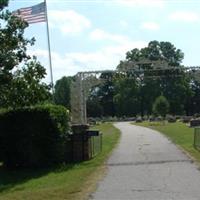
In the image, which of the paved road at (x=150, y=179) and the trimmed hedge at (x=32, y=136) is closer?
the paved road at (x=150, y=179)

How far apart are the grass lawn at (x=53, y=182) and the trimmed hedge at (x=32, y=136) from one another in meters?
0.54

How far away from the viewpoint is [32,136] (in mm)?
19391

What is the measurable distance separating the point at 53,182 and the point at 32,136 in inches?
172

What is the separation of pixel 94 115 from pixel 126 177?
126 metres

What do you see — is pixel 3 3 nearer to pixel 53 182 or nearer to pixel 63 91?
pixel 53 182

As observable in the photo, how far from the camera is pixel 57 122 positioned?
1962cm

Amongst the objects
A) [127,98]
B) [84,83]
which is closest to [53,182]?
[84,83]

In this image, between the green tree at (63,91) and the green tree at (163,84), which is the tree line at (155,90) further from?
the green tree at (63,91)

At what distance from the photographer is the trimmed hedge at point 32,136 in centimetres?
1938

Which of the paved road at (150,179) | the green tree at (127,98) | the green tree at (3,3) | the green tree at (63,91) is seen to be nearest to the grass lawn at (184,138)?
the paved road at (150,179)

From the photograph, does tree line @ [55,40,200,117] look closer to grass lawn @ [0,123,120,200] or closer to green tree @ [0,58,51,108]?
green tree @ [0,58,51,108]

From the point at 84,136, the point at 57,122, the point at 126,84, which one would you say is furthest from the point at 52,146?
the point at 126,84

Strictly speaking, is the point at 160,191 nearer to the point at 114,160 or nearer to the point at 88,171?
the point at 88,171

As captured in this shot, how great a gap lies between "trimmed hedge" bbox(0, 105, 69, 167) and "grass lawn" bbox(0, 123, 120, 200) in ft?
1.78
